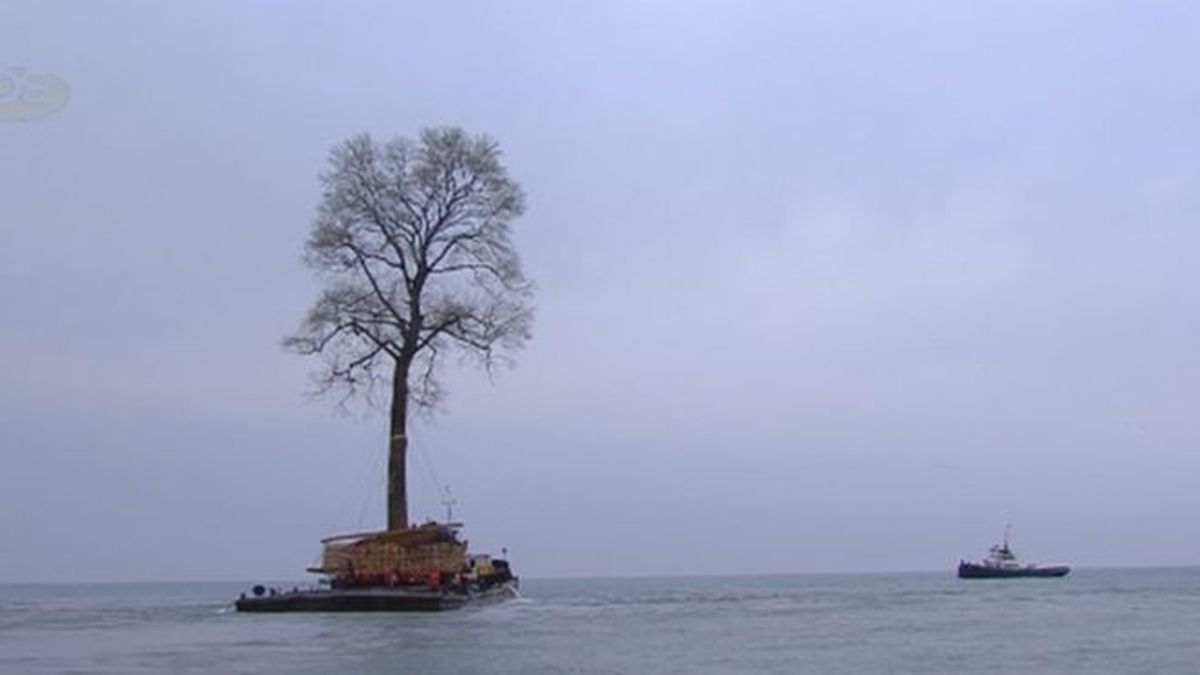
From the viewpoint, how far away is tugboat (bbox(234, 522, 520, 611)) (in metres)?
41.5

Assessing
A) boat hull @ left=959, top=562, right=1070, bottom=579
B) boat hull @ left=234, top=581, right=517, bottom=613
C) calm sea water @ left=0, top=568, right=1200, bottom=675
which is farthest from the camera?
boat hull @ left=959, top=562, right=1070, bottom=579

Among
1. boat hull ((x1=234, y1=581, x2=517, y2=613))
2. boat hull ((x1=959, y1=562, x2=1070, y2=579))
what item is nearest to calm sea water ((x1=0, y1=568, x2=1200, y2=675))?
boat hull ((x1=234, y1=581, x2=517, y2=613))

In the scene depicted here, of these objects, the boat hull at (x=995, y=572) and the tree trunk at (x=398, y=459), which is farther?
the boat hull at (x=995, y=572)

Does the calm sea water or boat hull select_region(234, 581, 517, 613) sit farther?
boat hull select_region(234, 581, 517, 613)

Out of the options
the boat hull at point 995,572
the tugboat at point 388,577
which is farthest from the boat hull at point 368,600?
the boat hull at point 995,572

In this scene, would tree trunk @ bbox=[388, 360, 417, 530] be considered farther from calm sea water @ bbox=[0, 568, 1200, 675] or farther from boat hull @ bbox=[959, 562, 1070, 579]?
boat hull @ bbox=[959, 562, 1070, 579]

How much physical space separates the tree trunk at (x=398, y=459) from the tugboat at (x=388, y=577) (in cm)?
86

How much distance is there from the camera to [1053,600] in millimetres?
66125

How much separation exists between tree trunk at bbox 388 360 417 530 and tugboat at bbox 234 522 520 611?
862 mm

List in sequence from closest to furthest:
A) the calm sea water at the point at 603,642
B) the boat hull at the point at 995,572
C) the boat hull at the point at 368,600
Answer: the calm sea water at the point at 603,642
the boat hull at the point at 368,600
the boat hull at the point at 995,572

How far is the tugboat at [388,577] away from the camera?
41.5 m

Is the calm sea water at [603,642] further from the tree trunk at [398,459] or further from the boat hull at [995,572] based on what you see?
the boat hull at [995,572]

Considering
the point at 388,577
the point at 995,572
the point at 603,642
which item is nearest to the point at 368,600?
the point at 388,577

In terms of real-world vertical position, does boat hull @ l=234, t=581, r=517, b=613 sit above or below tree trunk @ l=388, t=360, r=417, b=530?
below
